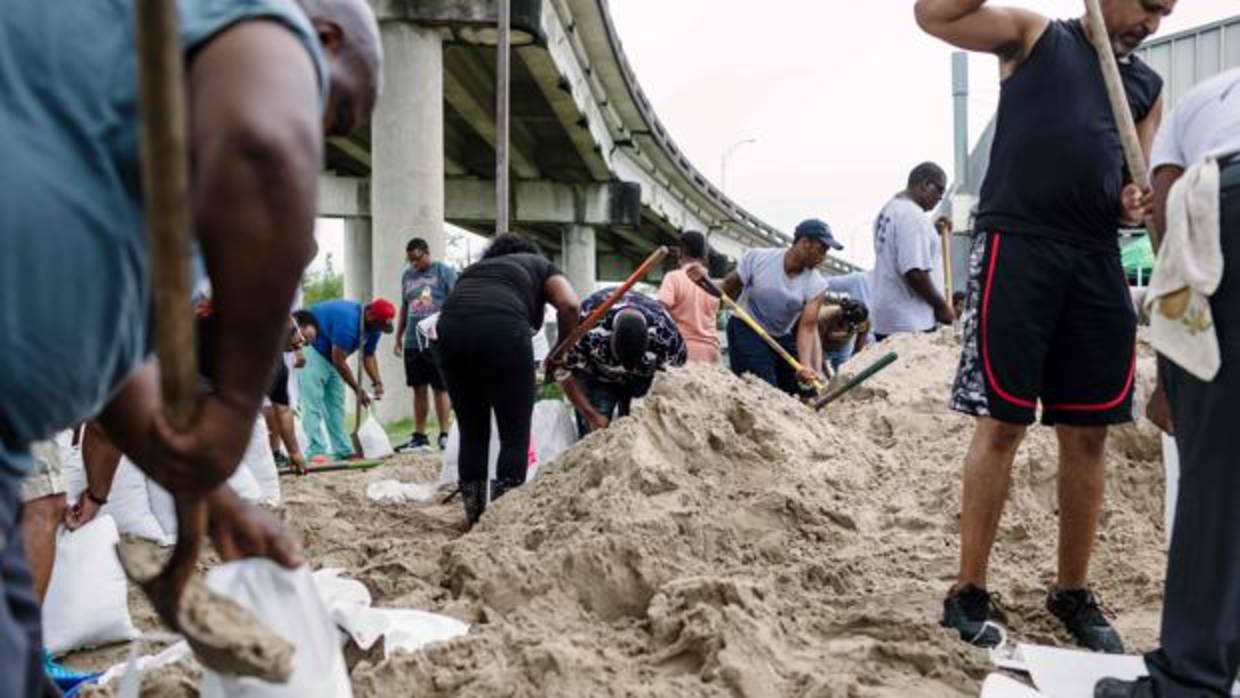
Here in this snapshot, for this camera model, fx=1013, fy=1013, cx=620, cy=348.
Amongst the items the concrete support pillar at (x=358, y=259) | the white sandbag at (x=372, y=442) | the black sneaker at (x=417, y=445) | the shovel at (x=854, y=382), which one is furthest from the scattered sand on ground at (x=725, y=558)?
the concrete support pillar at (x=358, y=259)

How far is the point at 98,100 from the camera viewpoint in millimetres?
1029

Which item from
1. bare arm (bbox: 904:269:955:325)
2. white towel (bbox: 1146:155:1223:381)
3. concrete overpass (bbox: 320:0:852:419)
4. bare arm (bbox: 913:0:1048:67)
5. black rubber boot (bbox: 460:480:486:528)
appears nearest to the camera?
white towel (bbox: 1146:155:1223:381)

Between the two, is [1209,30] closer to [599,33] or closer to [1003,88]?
[599,33]

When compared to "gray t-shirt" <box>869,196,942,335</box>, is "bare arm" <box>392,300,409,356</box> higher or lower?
lower

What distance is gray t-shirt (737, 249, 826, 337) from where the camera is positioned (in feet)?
23.1

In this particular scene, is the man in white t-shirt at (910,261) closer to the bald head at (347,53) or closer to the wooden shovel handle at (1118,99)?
the wooden shovel handle at (1118,99)

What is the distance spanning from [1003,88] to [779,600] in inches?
64.6

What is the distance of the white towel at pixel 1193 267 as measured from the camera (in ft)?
7.00

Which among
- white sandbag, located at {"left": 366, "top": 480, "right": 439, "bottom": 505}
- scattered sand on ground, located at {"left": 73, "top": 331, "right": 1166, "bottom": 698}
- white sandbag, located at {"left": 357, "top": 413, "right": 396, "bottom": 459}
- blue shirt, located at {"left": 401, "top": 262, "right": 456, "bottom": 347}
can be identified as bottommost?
white sandbag, located at {"left": 357, "top": 413, "right": 396, "bottom": 459}

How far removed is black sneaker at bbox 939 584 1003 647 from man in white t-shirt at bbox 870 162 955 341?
370 cm

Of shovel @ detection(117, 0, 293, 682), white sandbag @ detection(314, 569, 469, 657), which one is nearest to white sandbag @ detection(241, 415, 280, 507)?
white sandbag @ detection(314, 569, 469, 657)

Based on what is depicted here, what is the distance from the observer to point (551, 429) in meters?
5.81

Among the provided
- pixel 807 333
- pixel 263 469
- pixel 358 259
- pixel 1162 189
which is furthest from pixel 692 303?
pixel 358 259

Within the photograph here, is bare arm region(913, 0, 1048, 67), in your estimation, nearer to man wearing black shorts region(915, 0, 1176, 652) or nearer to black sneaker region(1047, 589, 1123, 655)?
man wearing black shorts region(915, 0, 1176, 652)
